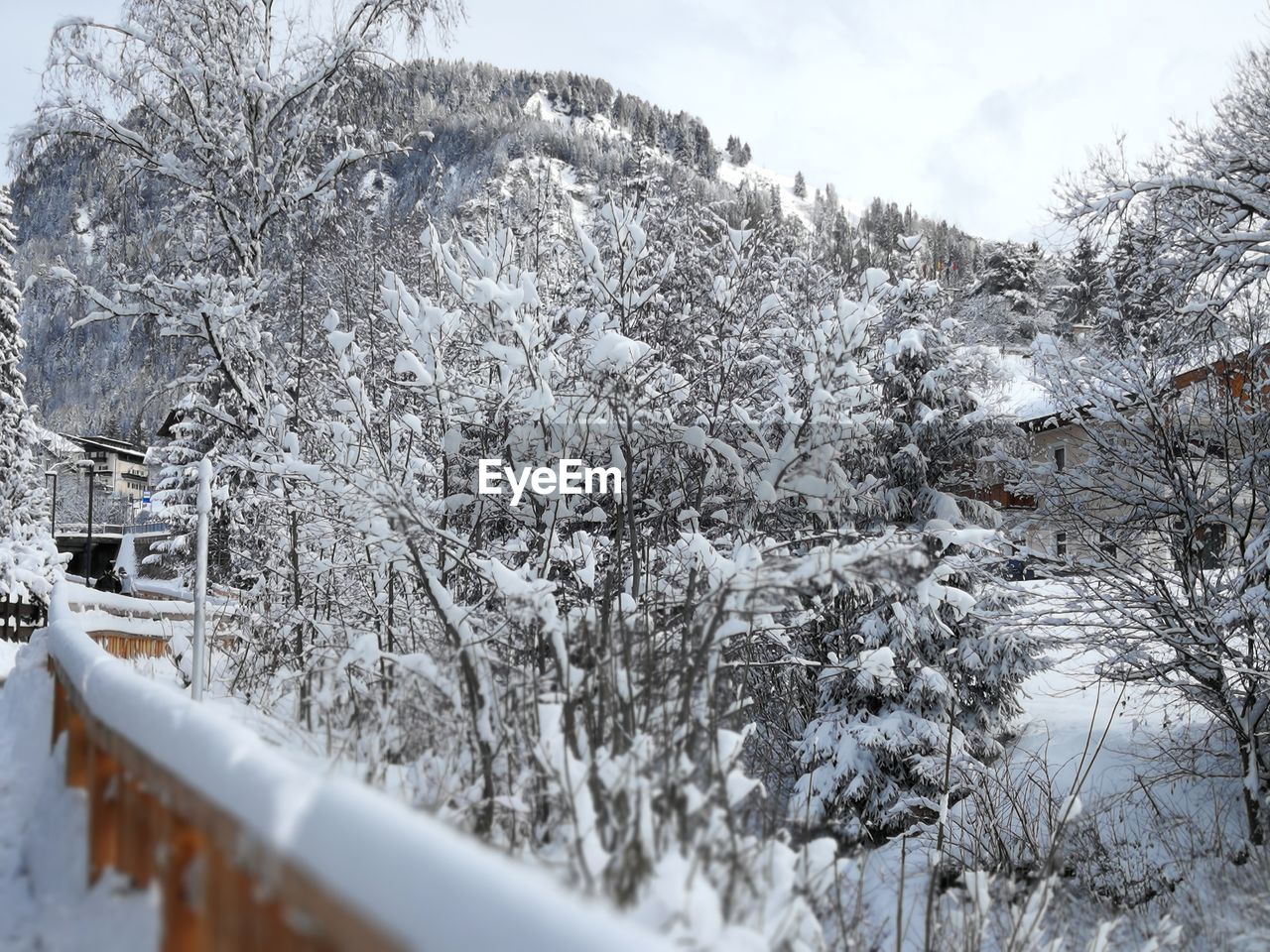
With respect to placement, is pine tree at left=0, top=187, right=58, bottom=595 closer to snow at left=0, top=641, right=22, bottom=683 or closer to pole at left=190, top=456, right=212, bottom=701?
snow at left=0, top=641, right=22, bottom=683

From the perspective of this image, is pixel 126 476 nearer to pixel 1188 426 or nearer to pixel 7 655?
pixel 7 655

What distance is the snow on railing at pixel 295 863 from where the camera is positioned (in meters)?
1.17

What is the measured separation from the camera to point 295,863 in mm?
1440

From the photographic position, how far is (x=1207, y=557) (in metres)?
12.6

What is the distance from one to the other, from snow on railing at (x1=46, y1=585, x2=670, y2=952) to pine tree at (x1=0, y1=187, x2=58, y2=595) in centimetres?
2385

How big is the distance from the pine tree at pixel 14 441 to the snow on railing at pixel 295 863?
23855mm

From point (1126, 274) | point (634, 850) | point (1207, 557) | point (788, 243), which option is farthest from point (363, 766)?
point (788, 243)

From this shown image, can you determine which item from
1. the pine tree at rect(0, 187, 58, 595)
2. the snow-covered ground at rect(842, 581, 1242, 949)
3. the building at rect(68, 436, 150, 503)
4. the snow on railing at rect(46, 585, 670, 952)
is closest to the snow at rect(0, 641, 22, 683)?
the pine tree at rect(0, 187, 58, 595)

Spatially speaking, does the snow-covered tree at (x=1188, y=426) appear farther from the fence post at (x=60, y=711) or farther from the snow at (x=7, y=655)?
the snow at (x=7, y=655)

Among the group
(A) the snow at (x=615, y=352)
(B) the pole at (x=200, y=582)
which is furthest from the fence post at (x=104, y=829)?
(A) the snow at (x=615, y=352)

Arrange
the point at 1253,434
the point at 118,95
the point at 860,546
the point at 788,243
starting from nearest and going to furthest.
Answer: the point at 860,546 < the point at 118,95 < the point at 1253,434 < the point at 788,243

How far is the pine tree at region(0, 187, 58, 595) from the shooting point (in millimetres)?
23578

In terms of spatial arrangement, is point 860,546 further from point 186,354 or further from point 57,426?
point 57,426

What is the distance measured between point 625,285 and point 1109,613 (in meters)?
8.12
